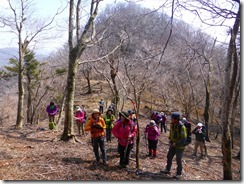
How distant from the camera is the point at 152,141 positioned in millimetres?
9289

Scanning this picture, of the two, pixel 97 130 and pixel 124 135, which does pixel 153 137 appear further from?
pixel 97 130

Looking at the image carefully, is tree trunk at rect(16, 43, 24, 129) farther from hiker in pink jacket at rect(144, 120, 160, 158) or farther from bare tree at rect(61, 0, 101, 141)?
hiker in pink jacket at rect(144, 120, 160, 158)

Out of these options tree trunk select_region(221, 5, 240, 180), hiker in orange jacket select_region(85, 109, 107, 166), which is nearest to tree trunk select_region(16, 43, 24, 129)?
hiker in orange jacket select_region(85, 109, 107, 166)

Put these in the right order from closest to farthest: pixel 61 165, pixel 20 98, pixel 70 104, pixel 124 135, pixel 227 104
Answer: pixel 227 104, pixel 61 165, pixel 124 135, pixel 70 104, pixel 20 98

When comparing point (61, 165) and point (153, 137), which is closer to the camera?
point (61, 165)

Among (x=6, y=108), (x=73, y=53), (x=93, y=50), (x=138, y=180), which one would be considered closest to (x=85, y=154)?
(x=138, y=180)

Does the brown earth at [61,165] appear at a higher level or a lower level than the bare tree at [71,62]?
lower

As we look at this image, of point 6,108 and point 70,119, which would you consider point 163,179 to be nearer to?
point 70,119

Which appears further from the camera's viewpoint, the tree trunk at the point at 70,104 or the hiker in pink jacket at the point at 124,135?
the tree trunk at the point at 70,104

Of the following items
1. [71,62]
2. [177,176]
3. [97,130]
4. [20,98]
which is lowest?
[177,176]

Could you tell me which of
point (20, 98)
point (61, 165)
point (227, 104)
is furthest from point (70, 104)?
point (20, 98)

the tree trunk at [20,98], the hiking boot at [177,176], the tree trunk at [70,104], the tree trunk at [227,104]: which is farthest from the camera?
the tree trunk at [20,98]

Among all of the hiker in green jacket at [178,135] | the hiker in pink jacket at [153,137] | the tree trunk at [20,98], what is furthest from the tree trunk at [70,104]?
the tree trunk at [20,98]

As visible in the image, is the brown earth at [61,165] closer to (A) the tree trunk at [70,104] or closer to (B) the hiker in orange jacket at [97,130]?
(A) the tree trunk at [70,104]
